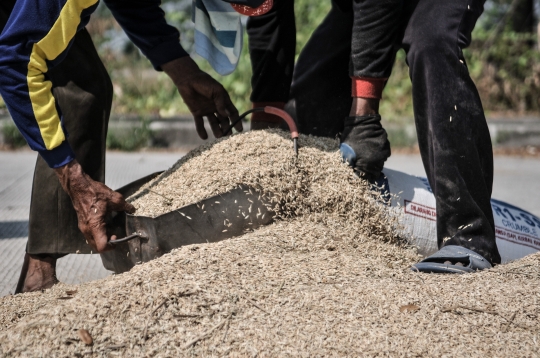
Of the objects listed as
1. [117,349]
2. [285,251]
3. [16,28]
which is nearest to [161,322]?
[117,349]

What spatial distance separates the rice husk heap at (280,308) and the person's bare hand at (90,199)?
25 cm

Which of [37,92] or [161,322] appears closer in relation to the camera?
[161,322]

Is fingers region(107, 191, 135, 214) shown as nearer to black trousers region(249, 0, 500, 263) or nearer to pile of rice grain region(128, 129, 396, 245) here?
pile of rice grain region(128, 129, 396, 245)

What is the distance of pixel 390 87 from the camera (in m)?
7.83

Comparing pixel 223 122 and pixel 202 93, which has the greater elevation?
pixel 202 93

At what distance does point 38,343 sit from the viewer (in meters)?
1.66

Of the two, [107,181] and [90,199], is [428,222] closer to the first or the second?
[90,199]

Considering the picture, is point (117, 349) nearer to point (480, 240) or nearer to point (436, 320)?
point (436, 320)

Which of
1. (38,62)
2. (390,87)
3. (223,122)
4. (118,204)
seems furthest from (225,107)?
(390,87)

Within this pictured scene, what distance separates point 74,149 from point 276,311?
1.23 meters

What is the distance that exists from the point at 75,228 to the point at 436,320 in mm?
1542

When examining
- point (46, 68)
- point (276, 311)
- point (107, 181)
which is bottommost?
point (107, 181)

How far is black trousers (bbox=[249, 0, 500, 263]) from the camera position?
2.29 m

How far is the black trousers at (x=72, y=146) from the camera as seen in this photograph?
254 centimetres
